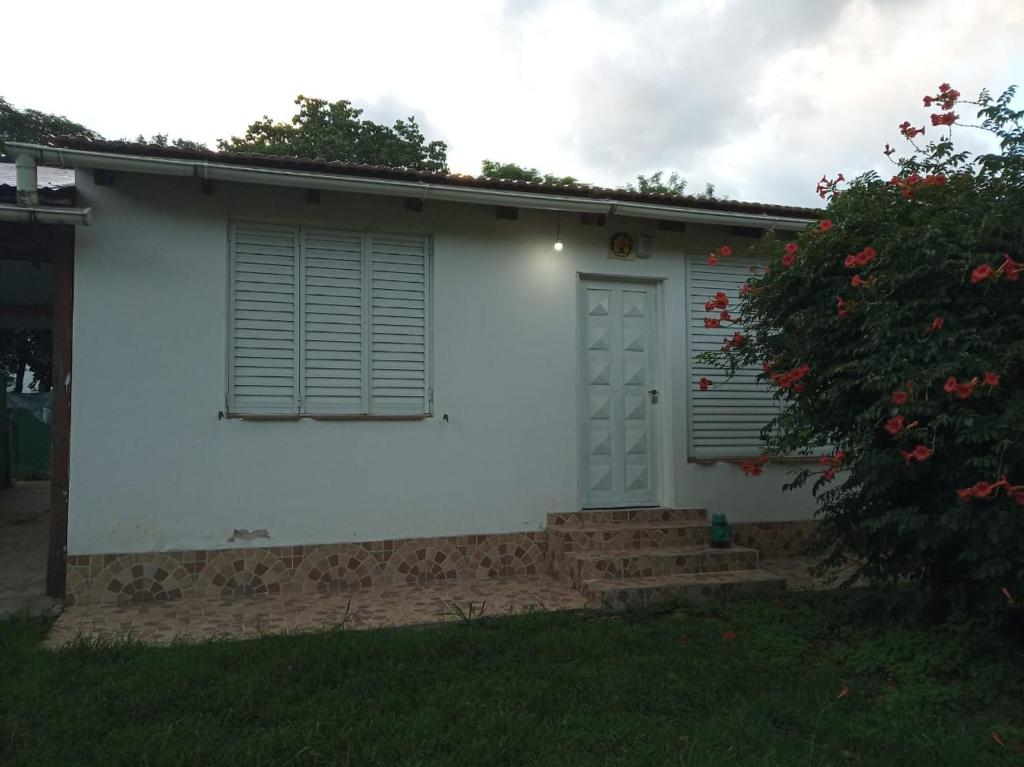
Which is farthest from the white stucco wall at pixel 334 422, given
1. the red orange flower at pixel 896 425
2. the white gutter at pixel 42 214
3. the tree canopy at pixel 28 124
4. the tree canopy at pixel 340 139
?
the tree canopy at pixel 28 124

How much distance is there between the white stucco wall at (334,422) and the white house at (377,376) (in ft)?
0.06

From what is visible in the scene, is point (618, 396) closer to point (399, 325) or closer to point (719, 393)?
point (719, 393)

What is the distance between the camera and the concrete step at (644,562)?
5277 millimetres

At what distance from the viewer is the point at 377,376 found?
5.69 metres

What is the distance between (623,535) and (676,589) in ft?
2.85

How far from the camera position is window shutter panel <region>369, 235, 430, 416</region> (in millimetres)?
5715

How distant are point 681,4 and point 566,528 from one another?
6372mm

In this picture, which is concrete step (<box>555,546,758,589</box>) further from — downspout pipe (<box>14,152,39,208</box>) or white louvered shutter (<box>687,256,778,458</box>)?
downspout pipe (<box>14,152,39,208</box>)

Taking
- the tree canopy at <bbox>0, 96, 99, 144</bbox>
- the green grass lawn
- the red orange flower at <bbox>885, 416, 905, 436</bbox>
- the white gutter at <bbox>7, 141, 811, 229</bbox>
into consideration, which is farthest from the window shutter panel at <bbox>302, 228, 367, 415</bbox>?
the tree canopy at <bbox>0, 96, 99, 144</bbox>

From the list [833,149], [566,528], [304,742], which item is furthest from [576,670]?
[833,149]

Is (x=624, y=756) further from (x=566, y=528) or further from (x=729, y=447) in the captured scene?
(x=729, y=447)

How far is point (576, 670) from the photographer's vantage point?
12.0 ft

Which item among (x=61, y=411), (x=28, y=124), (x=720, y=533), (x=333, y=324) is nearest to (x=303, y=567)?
(x=333, y=324)

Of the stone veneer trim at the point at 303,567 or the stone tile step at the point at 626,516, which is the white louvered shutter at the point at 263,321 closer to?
the stone veneer trim at the point at 303,567
